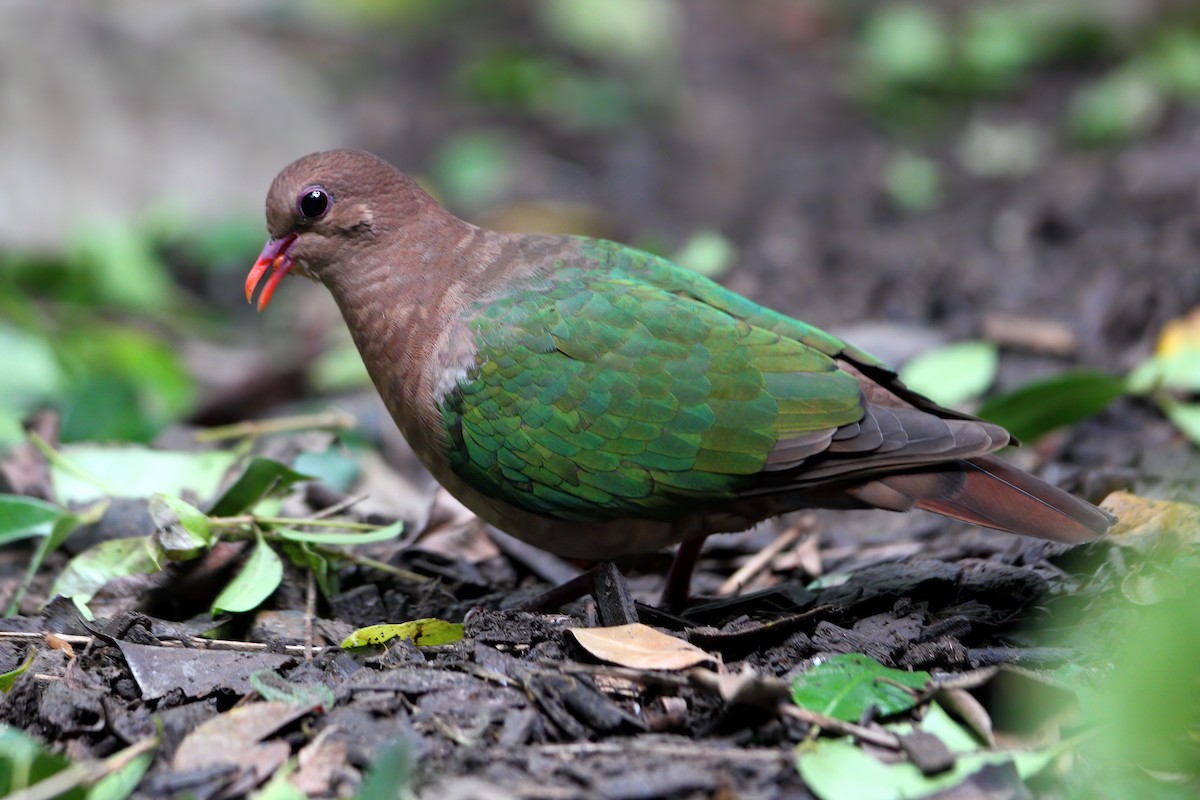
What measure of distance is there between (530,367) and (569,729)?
107 centimetres

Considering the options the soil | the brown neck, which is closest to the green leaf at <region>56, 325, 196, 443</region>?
the soil

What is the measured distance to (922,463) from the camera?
3.29 m

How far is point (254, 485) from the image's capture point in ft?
12.2

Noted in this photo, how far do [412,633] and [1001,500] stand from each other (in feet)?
5.06

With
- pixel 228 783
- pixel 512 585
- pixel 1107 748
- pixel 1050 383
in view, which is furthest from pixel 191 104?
pixel 1107 748

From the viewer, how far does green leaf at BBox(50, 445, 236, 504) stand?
4.18 meters

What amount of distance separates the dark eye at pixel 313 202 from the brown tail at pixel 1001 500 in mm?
1817

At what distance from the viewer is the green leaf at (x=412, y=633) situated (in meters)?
3.14

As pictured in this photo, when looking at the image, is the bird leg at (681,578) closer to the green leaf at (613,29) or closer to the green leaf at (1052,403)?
the green leaf at (1052,403)

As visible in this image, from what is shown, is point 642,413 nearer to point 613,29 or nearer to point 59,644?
point 59,644

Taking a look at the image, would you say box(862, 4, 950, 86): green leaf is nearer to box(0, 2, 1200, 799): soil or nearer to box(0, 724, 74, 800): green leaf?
box(0, 2, 1200, 799): soil

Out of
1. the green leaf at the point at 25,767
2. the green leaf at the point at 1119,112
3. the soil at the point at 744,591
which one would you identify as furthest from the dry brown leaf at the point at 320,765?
the green leaf at the point at 1119,112

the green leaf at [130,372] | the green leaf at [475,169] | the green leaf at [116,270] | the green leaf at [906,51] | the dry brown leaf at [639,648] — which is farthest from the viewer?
the green leaf at [906,51]

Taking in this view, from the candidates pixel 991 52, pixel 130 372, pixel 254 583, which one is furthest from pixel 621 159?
pixel 254 583
